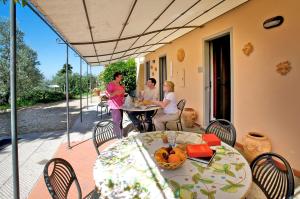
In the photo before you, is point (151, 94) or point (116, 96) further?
point (151, 94)

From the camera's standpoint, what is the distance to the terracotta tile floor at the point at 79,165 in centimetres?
225

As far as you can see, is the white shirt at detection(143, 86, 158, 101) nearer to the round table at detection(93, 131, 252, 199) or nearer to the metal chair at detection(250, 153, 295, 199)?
the round table at detection(93, 131, 252, 199)

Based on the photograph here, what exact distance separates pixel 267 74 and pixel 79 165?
3.28 m

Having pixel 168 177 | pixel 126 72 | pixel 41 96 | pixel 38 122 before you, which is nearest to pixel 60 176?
pixel 168 177

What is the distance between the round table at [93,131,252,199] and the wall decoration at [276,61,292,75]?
72.5 inches

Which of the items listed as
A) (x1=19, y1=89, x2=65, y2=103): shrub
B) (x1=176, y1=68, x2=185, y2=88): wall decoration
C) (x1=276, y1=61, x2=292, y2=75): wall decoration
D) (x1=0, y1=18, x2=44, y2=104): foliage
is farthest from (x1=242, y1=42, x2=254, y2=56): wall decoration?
(x1=19, y1=89, x2=65, y2=103): shrub

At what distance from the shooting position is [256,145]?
114 inches

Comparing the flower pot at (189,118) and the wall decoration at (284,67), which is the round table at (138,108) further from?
the wall decoration at (284,67)

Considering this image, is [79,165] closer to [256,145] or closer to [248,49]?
[256,145]

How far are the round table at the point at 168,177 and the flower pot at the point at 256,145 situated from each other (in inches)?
64.9

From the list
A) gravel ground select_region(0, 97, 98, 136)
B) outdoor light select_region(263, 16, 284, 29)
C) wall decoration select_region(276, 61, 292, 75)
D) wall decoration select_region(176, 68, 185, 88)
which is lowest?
gravel ground select_region(0, 97, 98, 136)

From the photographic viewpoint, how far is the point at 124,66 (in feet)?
40.8

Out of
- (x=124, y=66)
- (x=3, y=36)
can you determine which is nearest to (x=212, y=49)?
(x=124, y=66)

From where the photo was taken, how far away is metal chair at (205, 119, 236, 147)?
2.06 metres
